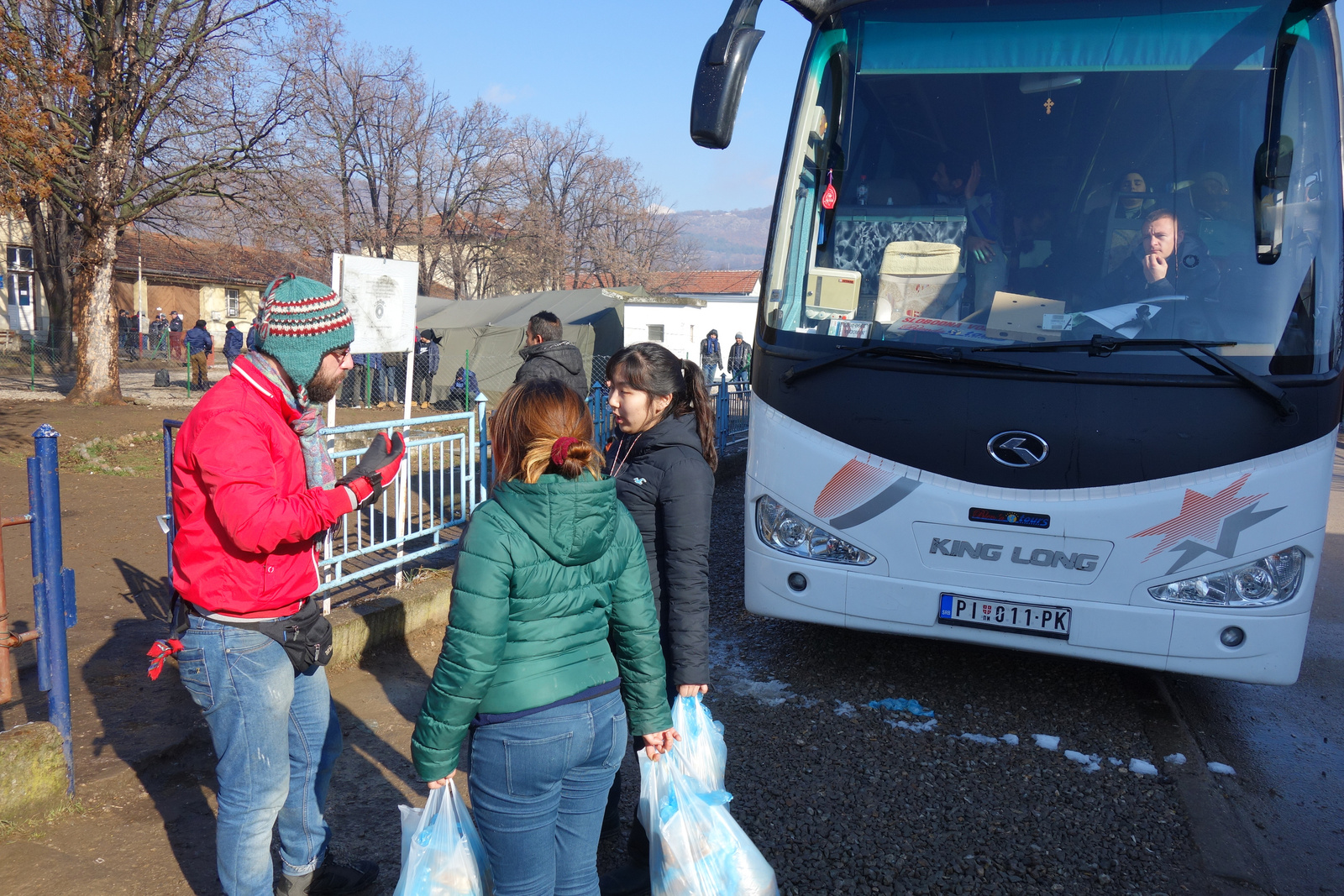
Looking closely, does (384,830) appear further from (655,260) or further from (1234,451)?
(655,260)

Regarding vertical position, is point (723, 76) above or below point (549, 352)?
above

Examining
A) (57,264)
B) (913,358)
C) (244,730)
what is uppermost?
(57,264)

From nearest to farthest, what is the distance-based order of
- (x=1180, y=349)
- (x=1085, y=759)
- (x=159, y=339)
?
(x=1180, y=349), (x=1085, y=759), (x=159, y=339)

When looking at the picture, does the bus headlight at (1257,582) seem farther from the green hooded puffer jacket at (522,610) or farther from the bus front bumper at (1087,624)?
the green hooded puffer jacket at (522,610)

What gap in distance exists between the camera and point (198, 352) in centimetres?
2183

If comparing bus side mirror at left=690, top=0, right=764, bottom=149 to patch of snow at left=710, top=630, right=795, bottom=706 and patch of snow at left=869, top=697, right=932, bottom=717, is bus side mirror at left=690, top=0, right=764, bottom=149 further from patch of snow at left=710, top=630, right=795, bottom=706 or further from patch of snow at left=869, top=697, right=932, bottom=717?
patch of snow at left=869, top=697, right=932, bottom=717

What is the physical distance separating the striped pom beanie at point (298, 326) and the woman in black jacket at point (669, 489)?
0.95m

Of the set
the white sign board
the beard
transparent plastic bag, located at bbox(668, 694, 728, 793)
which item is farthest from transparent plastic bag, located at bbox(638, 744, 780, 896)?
the white sign board

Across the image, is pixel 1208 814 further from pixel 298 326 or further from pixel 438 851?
pixel 298 326

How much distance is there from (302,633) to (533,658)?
2.65 feet

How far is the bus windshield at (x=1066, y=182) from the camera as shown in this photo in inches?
154

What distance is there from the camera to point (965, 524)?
13.3ft

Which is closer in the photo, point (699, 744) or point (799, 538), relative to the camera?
point (699, 744)

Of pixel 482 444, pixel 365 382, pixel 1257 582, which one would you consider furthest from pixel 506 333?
pixel 1257 582
